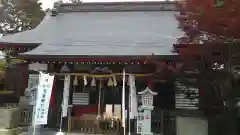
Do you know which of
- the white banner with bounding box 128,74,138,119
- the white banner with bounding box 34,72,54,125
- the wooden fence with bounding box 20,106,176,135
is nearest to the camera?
the white banner with bounding box 34,72,54,125

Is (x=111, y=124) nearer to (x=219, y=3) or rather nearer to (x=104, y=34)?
(x=104, y=34)

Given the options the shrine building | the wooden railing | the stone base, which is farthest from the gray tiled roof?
the stone base

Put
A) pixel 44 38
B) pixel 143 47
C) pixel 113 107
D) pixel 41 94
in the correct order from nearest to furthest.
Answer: pixel 41 94 → pixel 143 47 → pixel 113 107 → pixel 44 38

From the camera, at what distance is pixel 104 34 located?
42.8ft

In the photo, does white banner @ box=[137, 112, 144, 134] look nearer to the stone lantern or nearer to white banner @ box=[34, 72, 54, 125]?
the stone lantern

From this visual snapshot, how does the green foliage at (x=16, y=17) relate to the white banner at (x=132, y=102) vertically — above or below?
above

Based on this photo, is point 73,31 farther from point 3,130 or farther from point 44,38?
point 3,130

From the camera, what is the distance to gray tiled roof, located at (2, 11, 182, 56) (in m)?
10.5

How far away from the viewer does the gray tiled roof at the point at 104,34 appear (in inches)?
413

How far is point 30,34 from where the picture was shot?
13227 millimetres

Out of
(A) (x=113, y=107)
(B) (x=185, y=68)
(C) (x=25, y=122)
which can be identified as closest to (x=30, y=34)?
(C) (x=25, y=122)

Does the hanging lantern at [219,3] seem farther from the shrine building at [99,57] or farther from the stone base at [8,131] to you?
the stone base at [8,131]

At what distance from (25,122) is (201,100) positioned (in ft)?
21.9

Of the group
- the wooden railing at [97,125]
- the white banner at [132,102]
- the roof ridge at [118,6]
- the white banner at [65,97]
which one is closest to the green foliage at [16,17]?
the roof ridge at [118,6]
